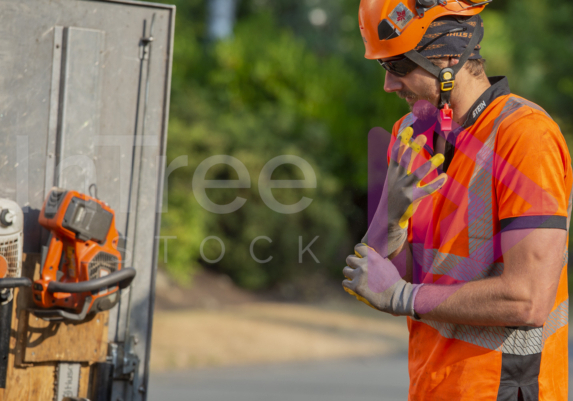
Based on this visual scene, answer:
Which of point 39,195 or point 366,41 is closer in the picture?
point 366,41

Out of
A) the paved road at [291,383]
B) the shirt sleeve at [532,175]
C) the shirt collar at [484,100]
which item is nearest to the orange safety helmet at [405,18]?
the shirt collar at [484,100]

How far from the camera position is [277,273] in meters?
12.9

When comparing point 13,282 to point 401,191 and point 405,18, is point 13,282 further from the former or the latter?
point 405,18

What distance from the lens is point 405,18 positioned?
2.29m

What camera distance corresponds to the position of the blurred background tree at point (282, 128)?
39.3 ft

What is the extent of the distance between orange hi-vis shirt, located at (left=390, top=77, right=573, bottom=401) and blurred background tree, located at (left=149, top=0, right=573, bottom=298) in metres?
8.59

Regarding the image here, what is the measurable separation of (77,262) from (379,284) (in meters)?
1.39

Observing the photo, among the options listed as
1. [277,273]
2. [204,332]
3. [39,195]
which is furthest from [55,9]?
[277,273]

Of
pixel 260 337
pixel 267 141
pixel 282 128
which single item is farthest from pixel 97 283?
pixel 282 128

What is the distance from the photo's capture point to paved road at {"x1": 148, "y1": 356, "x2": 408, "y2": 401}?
22.7 ft

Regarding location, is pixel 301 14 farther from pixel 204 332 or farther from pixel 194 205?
pixel 204 332

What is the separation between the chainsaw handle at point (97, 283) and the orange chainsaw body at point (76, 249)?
48 millimetres

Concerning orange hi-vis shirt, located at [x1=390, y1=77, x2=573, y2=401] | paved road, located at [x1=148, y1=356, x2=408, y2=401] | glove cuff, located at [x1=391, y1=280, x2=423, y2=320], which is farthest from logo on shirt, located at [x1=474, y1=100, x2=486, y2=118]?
paved road, located at [x1=148, y1=356, x2=408, y2=401]

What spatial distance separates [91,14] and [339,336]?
7.95 m
